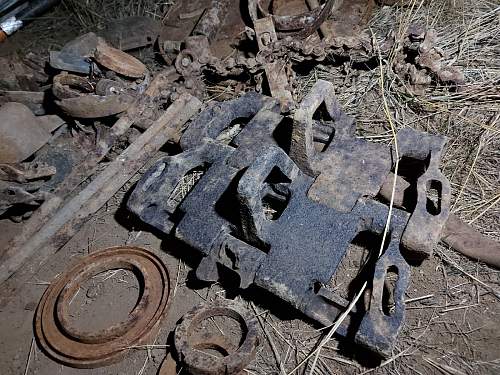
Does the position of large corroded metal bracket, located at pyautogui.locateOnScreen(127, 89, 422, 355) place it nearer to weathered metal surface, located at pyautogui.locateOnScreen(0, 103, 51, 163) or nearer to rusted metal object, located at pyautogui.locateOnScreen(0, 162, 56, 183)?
rusted metal object, located at pyautogui.locateOnScreen(0, 162, 56, 183)

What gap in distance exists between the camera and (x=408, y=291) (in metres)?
2.70

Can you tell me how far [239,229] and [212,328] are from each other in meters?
0.70

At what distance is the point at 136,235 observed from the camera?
345 centimetres

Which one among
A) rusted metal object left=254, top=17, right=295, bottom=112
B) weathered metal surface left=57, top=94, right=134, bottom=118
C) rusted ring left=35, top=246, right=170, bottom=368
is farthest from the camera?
rusted metal object left=254, top=17, right=295, bottom=112

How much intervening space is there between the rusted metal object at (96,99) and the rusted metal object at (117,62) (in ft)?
0.61

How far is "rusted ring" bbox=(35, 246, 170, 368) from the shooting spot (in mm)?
2744

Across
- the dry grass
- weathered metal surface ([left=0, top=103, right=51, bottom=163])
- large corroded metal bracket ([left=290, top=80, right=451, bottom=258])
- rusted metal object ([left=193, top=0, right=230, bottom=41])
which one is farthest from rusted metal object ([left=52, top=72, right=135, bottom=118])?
the dry grass

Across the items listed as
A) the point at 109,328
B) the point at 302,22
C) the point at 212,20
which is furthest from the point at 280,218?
the point at 212,20

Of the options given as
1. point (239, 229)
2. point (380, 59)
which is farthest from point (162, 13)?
point (239, 229)

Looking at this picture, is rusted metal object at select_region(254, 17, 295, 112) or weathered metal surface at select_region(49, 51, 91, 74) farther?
weathered metal surface at select_region(49, 51, 91, 74)

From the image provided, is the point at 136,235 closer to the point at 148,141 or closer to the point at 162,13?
the point at 148,141

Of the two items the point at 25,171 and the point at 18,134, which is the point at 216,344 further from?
the point at 18,134

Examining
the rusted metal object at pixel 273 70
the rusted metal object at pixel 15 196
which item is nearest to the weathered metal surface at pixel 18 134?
the rusted metal object at pixel 15 196

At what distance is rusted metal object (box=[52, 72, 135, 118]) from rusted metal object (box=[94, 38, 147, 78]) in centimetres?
19
